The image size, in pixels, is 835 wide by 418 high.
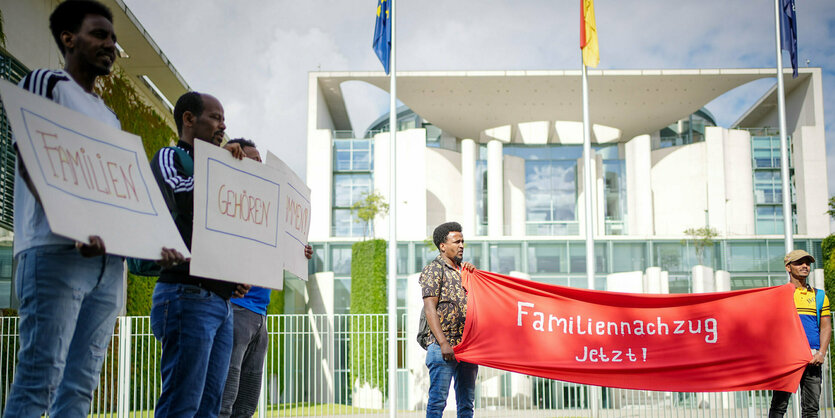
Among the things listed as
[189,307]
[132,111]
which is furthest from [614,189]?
[189,307]

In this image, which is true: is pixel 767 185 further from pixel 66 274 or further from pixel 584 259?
pixel 66 274

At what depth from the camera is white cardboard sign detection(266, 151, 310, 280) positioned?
13.0ft

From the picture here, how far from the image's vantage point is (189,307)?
3.12 metres

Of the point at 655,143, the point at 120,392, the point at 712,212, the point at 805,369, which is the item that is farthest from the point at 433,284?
the point at 655,143

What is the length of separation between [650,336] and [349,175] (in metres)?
29.9

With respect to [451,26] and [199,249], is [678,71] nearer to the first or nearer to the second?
[451,26]

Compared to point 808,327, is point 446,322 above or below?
above

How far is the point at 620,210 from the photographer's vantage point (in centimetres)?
3734

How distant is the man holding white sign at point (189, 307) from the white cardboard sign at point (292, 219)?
18.2 inches

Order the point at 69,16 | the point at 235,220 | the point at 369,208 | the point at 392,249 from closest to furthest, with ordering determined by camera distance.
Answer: the point at 69,16 → the point at 235,220 → the point at 392,249 → the point at 369,208

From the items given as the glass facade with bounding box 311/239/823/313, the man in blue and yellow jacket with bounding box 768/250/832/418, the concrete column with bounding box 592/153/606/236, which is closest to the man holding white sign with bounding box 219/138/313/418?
the man in blue and yellow jacket with bounding box 768/250/832/418

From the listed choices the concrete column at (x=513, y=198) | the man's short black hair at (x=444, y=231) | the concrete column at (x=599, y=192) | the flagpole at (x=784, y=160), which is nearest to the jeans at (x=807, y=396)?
the man's short black hair at (x=444, y=231)

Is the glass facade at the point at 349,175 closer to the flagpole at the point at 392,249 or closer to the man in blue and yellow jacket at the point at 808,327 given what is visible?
the flagpole at the point at 392,249

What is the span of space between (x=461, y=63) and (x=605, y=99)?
7.27 m
